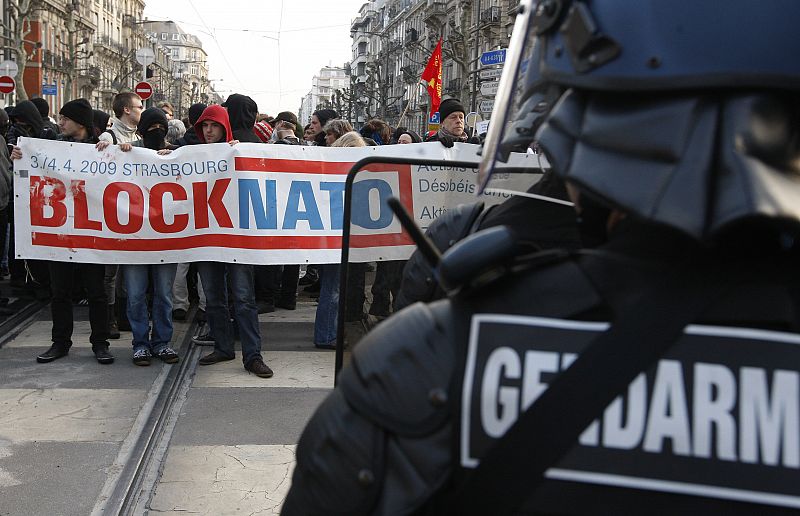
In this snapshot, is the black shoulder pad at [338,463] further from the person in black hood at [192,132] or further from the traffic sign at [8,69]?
the traffic sign at [8,69]

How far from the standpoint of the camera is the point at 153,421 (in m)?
5.19

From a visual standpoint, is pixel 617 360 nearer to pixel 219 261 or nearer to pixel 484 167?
pixel 484 167

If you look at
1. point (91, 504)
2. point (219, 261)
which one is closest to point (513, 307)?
point (91, 504)

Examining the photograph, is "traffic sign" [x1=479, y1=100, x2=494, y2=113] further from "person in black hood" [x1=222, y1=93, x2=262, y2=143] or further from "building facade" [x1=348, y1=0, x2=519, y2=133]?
"person in black hood" [x1=222, y1=93, x2=262, y2=143]

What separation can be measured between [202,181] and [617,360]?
5.84 metres

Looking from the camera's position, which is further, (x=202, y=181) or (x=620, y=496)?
(x=202, y=181)

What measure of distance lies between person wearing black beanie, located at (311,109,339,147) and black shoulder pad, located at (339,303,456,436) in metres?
8.32

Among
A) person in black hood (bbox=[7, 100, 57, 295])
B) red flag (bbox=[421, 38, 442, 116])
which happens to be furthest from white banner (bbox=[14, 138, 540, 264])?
red flag (bbox=[421, 38, 442, 116])

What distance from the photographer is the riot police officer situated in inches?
41.1

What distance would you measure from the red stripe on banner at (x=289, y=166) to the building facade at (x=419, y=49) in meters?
11.3

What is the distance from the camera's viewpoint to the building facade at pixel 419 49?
41719mm

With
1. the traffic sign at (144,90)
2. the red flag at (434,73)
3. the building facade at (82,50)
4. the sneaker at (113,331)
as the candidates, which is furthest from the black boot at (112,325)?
the building facade at (82,50)

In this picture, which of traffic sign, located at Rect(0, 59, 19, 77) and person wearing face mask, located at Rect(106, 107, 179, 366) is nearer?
person wearing face mask, located at Rect(106, 107, 179, 366)

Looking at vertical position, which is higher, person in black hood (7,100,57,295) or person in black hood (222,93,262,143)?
person in black hood (222,93,262,143)
